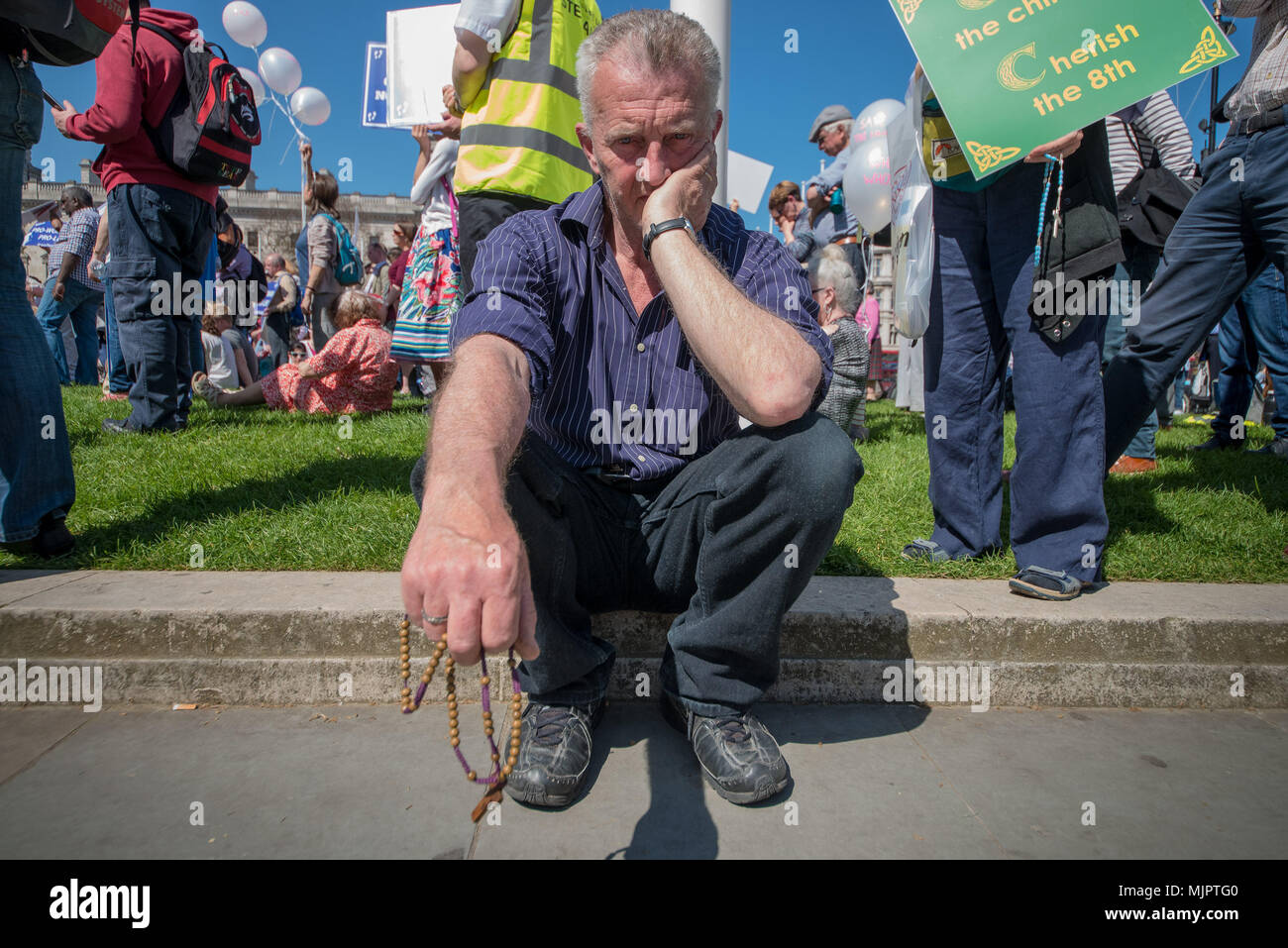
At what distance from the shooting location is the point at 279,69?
10.9 m

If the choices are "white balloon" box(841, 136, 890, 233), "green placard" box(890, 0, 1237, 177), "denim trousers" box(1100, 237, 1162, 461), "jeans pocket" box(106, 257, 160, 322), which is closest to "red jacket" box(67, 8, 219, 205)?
"jeans pocket" box(106, 257, 160, 322)

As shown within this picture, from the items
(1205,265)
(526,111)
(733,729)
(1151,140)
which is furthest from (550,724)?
(1151,140)

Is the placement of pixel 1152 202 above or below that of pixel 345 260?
below

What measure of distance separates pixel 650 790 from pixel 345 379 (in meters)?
5.58

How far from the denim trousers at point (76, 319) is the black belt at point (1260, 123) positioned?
903 cm

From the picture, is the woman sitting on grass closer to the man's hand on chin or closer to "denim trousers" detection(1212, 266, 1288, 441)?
the man's hand on chin

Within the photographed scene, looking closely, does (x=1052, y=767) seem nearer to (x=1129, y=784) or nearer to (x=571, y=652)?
(x=1129, y=784)

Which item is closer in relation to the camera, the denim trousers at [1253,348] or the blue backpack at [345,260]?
the denim trousers at [1253,348]

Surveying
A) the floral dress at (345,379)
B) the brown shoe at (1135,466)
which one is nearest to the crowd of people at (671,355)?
the brown shoe at (1135,466)

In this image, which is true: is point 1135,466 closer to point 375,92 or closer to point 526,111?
point 526,111

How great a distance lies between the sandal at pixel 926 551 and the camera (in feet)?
9.39

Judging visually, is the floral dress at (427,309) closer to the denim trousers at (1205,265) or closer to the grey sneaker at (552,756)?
the grey sneaker at (552,756)

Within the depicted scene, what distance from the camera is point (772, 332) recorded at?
1.59 meters
